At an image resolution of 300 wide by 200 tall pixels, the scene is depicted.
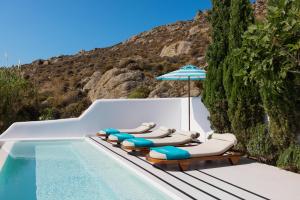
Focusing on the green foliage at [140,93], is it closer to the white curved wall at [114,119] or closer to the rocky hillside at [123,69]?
the rocky hillside at [123,69]

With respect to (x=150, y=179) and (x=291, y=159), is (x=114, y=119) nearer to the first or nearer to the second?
(x=150, y=179)

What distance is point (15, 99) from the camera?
1457 cm

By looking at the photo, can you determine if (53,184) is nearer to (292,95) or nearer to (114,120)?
(292,95)

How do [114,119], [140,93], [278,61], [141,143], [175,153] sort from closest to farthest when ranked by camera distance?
[278,61]
[175,153]
[141,143]
[114,119]
[140,93]

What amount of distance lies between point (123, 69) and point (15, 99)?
14.1 metres

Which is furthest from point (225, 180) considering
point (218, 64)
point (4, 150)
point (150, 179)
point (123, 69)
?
point (123, 69)

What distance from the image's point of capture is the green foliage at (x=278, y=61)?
518 centimetres

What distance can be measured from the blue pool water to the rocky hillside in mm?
5385

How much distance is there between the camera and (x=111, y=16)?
26.3 metres

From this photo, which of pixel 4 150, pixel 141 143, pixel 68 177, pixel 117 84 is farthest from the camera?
pixel 117 84

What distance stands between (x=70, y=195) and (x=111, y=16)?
72.0ft

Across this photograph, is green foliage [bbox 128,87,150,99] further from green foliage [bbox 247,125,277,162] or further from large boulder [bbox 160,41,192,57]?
large boulder [bbox 160,41,192,57]

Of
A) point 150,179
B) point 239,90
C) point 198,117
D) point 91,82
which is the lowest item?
point 150,179

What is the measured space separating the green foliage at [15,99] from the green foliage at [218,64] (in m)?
8.73
